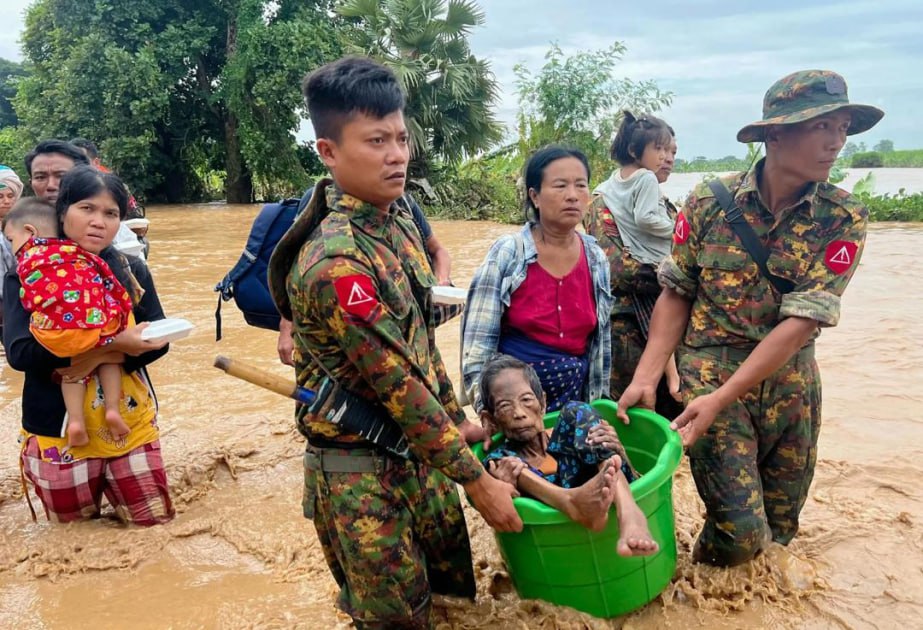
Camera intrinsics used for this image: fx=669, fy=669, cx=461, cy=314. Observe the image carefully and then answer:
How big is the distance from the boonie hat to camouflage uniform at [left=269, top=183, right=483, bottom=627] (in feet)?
4.20

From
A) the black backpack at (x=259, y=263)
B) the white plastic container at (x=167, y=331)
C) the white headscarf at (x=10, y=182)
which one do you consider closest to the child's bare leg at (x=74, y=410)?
the white plastic container at (x=167, y=331)

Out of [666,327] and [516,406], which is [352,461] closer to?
[516,406]

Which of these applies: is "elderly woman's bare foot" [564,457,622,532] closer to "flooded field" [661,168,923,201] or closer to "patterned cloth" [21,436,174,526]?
"patterned cloth" [21,436,174,526]

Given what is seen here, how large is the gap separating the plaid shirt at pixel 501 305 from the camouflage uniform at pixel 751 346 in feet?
1.12

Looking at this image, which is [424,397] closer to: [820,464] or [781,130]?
[781,130]

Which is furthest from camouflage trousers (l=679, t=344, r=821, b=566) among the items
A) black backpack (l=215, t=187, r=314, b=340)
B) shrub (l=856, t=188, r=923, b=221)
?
shrub (l=856, t=188, r=923, b=221)

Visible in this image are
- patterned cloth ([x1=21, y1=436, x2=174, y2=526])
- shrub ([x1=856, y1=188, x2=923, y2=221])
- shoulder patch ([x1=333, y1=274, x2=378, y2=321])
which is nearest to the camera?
shoulder patch ([x1=333, y1=274, x2=378, y2=321])

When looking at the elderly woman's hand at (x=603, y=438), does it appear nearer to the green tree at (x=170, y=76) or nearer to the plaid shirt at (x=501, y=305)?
the plaid shirt at (x=501, y=305)

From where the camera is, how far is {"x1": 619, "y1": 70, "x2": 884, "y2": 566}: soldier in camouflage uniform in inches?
87.5

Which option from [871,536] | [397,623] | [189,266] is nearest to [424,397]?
[397,623]

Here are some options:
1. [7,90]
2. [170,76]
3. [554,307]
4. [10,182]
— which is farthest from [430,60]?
[7,90]

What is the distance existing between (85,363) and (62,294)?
0.37 meters

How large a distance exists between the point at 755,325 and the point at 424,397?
1.37m

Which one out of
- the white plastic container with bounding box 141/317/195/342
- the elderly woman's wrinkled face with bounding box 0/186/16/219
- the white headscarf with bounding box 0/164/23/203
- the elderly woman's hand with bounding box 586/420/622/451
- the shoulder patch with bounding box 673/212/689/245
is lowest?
the elderly woman's hand with bounding box 586/420/622/451
